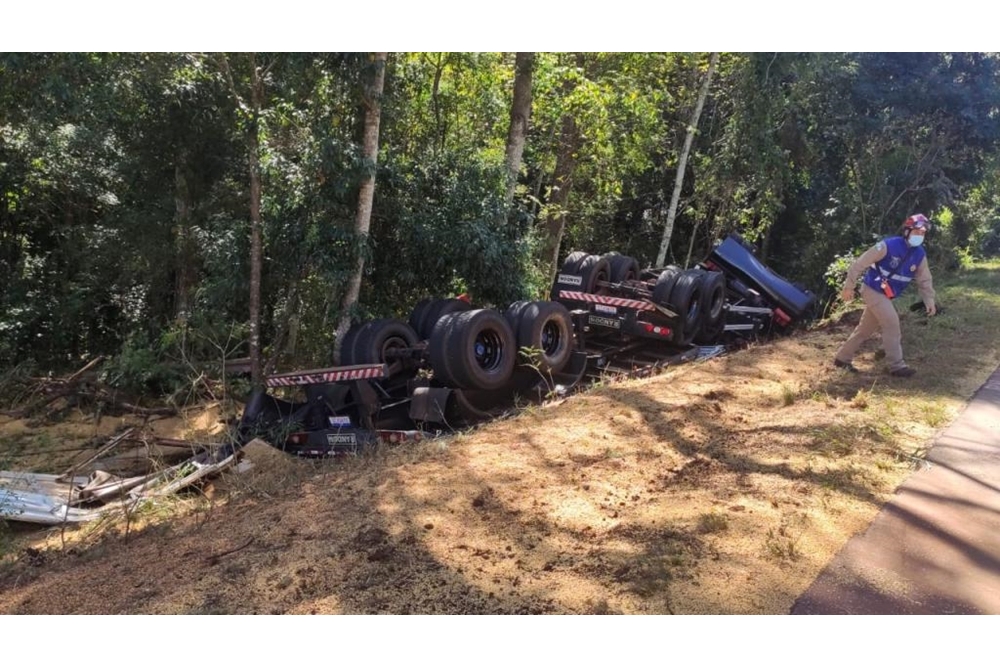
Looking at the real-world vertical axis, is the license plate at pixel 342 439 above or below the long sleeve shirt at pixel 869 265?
below

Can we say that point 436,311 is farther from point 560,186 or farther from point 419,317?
point 560,186

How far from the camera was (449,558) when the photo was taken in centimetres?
354

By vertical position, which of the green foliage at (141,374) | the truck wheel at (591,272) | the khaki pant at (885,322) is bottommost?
the green foliage at (141,374)

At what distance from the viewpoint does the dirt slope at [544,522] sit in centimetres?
322

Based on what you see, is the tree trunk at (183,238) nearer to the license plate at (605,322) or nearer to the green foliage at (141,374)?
the green foliage at (141,374)

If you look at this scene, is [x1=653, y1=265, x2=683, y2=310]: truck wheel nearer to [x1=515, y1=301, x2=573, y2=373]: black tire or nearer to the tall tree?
[x1=515, y1=301, x2=573, y2=373]: black tire

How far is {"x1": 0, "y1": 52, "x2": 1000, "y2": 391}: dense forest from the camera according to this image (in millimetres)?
9242

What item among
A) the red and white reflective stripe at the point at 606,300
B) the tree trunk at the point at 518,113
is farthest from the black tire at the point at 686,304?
the tree trunk at the point at 518,113

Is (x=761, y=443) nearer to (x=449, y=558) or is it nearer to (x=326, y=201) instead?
→ (x=449, y=558)

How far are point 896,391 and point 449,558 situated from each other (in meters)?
4.68

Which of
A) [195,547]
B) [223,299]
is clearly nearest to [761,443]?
[195,547]

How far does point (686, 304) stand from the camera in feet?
33.0

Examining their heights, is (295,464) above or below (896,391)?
below

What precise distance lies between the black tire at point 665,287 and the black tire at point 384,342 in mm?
3546
